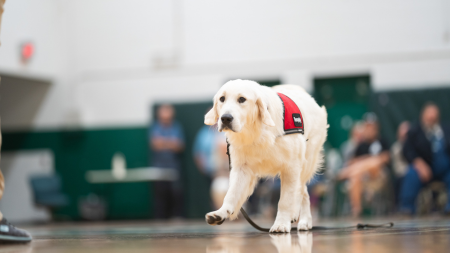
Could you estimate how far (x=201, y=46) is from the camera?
526 inches

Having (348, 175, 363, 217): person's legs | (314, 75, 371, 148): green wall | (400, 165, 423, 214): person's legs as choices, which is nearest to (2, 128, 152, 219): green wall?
(314, 75, 371, 148): green wall

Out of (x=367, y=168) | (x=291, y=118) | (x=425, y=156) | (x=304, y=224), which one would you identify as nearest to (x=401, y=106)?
(x=425, y=156)

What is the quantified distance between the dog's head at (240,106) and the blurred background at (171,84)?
23.8 feet

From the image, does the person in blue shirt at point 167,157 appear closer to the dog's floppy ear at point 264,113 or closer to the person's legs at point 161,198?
the person's legs at point 161,198

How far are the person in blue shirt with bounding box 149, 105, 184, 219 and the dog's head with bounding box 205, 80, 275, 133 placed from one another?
335 inches

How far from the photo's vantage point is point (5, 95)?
14.1 metres

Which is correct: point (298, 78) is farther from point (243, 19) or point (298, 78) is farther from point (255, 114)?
point (255, 114)

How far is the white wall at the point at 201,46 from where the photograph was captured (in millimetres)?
12195

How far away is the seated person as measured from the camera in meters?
10.1

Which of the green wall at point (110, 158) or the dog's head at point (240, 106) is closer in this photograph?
the dog's head at point (240, 106)

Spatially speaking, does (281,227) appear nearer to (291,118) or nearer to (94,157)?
(291,118)

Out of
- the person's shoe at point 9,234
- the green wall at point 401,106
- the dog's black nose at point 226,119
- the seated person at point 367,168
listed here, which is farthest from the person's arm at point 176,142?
the dog's black nose at point 226,119

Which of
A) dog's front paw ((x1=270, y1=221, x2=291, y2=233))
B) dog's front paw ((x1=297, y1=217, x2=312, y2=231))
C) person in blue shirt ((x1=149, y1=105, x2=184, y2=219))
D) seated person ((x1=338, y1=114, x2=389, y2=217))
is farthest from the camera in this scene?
person in blue shirt ((x1=149, y1=105, x2=184, y2=219))

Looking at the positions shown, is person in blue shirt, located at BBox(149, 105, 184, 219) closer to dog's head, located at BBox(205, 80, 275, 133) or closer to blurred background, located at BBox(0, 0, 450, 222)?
blurred background, located at BBox(0, 0, 450, 222)
